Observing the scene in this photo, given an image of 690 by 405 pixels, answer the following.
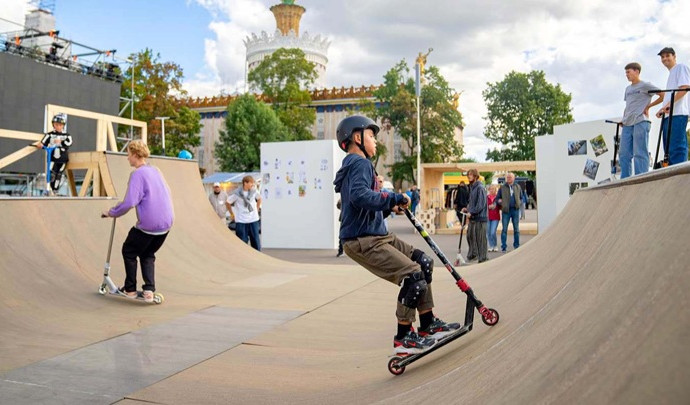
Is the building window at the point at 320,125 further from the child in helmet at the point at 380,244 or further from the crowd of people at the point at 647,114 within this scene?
the child in helmet at the point at 380,244

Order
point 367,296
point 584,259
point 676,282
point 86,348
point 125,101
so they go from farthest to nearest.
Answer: point 125,101 → point 367,296 → point 86,348 → point 584,259 → point 676,282

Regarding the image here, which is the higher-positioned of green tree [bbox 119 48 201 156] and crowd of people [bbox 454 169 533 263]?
green tree [bbox 119 48 201 156]

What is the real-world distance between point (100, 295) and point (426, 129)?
41444 millimetres

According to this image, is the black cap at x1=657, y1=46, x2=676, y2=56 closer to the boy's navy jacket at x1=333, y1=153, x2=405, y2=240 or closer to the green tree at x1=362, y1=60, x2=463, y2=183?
the boy's navy jacket at x1=333, y1=153, x2=405, y2=240

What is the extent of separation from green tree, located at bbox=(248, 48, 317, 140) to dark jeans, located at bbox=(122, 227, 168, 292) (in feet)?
149

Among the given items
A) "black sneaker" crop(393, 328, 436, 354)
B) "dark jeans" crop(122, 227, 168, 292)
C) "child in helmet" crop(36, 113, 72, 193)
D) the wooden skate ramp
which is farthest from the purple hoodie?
"black sneaker" crop(393, 328, 436, 354)

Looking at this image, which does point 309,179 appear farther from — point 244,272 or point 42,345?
point 42,345

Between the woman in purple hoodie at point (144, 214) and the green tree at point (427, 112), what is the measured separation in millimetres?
40746

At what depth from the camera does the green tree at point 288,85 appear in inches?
2002

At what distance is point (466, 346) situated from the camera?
121 inches

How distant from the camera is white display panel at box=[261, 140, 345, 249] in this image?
46.6 feet

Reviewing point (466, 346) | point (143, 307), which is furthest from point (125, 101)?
point (466, 346)

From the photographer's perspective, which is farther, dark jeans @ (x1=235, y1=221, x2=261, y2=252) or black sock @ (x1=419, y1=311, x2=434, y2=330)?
dark jeans @ (x1=235, y1=221, x2=261, y2=252)

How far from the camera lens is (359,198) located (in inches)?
124
